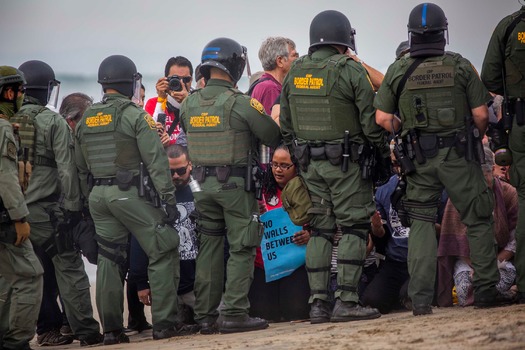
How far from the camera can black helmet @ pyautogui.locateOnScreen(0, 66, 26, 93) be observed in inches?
307

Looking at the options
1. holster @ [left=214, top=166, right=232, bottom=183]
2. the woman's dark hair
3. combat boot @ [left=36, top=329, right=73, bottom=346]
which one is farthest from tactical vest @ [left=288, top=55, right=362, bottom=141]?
combat boot @ [left=36, top=329, right=73, bottom=346]

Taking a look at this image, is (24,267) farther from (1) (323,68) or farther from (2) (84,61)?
(2) (84,61)

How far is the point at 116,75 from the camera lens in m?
8.52

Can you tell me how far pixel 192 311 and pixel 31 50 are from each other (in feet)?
79.5

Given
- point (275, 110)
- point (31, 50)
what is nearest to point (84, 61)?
point (31, 50)

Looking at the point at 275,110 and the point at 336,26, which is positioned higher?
the point at 336,26

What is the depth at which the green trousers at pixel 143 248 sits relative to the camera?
8219 mm

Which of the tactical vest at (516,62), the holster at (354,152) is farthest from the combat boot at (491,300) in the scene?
the tactical vest at (516,62)

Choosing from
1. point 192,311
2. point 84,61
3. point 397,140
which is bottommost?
point 192,311

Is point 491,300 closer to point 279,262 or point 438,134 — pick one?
point 438,134

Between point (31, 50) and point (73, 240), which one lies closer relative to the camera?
point (73, 240)

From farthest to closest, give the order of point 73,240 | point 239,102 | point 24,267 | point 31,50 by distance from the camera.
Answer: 1. point 31,50
2. point 73,240
3. point 239,102
4. point 24,267

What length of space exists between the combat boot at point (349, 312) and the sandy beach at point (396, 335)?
10 cm

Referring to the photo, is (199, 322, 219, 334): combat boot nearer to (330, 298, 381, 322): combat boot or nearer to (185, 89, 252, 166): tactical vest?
(330, 298, 381, 322): combat boot
